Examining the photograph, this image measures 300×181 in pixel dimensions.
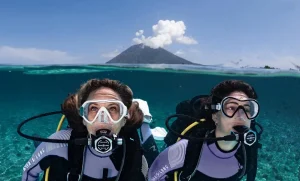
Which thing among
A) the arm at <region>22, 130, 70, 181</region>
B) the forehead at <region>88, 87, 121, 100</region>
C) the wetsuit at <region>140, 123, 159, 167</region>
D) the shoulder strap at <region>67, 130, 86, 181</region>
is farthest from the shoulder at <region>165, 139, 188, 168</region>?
the wetsuit at <region>140, 123, 159, 167</region>

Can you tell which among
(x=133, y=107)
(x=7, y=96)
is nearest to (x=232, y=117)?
(x=133, y=107)

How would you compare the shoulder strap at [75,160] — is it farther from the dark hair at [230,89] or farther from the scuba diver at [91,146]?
the dark hair at [230,89]

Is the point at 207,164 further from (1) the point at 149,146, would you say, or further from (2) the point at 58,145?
(2) the point at 58,145

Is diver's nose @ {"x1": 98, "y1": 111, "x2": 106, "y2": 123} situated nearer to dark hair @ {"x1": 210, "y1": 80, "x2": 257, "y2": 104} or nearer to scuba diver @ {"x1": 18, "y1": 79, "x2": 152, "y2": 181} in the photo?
scuba diver @ {"x1": 18, "y1": 79, "x2": 152, "y2": 181}

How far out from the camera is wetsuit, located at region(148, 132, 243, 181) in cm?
313

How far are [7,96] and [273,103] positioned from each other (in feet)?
186

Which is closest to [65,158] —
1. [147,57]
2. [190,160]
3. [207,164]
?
[190,160]

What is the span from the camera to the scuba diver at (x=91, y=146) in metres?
2.80

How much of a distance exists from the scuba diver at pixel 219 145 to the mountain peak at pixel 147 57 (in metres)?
25.9

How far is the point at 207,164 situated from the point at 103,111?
1.52 meters

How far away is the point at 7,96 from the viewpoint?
175 feet

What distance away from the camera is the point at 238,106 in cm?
291

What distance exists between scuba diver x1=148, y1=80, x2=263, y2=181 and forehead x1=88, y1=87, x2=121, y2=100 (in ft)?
2.95

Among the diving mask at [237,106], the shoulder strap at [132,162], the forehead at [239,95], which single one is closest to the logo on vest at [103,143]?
the shoulder strap at [132,162]
